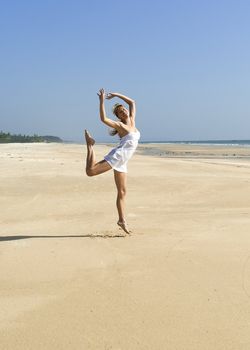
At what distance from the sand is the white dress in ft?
2.79

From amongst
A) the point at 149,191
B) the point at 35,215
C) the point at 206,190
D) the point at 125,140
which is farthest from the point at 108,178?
A: the point at 125,140

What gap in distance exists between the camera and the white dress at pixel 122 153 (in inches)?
225

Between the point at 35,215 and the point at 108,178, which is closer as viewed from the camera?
the point at 35,215

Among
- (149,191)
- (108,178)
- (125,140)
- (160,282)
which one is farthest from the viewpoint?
(108,178)

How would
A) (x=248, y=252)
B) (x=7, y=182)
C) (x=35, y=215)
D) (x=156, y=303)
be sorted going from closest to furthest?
(x=156, y=303) → (x=248, y=252) → (x=35, y=215) → (x=7, y=182)

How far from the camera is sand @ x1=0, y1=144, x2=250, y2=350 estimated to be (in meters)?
2.86

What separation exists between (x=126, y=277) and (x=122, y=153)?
7.15 feet

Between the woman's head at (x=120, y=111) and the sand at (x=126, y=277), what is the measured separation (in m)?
1.45

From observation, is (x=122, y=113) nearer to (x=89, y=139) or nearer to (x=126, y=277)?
(x=89, y=139)

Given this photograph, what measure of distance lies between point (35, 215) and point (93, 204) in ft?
4.30

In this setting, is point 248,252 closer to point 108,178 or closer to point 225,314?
point 225,314

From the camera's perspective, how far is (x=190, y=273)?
3.95m

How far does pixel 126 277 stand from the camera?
387 cm

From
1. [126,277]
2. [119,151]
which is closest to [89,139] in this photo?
[119,151]
